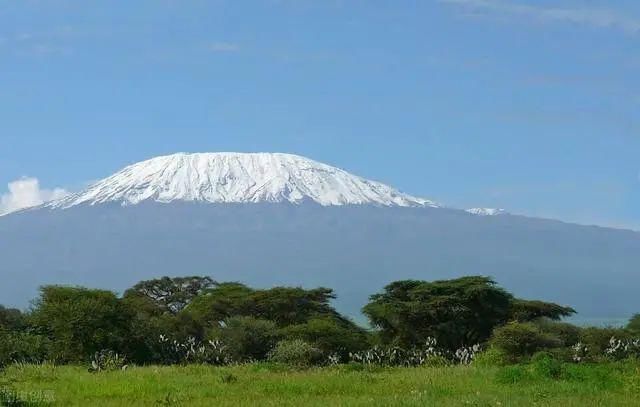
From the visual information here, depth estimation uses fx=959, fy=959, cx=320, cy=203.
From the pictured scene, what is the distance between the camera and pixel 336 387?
15.5 metres

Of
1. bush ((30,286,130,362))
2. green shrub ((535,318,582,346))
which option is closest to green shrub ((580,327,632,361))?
green shrub ((535,318,582,346))

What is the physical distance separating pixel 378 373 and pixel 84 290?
48.9 ft

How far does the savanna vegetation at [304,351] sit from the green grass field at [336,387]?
0.12 ft

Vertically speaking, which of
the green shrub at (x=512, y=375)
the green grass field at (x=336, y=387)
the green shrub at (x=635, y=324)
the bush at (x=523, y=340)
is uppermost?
the green shrub at (x=635, y=324)

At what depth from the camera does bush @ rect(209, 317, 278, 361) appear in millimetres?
32969

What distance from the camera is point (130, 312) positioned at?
3028 centimetres

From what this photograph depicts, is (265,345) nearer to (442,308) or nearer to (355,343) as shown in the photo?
(355,343)

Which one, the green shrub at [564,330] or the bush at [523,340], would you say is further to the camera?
the green shrub at [564,330]

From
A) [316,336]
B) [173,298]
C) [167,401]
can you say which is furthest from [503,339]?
[173,298]

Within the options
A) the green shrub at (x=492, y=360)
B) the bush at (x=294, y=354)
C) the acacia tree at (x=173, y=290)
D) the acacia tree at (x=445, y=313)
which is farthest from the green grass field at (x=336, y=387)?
the acacia tree at (x=173, y=290)

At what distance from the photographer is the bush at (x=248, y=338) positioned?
33.0 metres

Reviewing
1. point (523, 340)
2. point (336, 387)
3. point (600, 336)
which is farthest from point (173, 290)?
point (336, 387)

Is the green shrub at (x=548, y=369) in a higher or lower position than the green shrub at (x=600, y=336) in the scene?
lower

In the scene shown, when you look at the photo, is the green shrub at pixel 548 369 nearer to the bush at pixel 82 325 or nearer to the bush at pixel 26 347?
the bush at pixel 82 325
